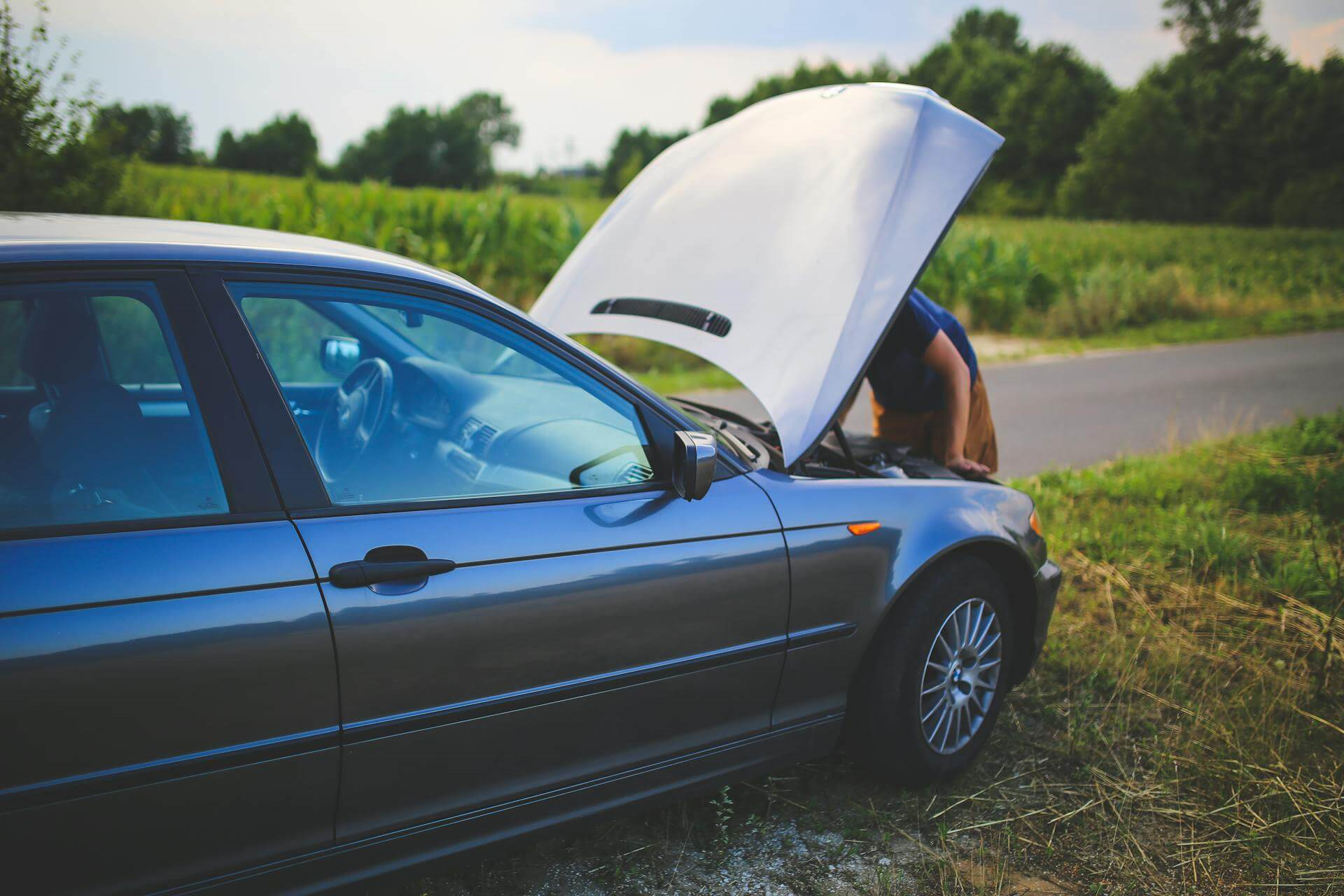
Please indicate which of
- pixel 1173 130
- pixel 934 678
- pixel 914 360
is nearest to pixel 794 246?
pixel 914 360

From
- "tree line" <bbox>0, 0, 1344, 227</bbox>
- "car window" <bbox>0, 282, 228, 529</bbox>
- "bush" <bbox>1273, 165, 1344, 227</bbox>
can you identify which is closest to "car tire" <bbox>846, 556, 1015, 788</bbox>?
"car window" <bbox>0, 282, 228, 529</bbox>

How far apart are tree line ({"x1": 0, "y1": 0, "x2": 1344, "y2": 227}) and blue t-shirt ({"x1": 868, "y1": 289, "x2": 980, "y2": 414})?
20630 mm

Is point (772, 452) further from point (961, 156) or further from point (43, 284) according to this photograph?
point (43, 284)

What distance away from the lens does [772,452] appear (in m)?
2.93

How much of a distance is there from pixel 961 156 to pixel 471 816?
2581 millimetres

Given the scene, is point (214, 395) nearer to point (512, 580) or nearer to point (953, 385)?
point (512, 580)

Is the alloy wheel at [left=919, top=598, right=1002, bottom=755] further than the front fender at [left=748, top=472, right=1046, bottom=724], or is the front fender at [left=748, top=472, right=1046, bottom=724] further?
the alloy wheel at [left=919, top=598, right=1002, bottom=755]

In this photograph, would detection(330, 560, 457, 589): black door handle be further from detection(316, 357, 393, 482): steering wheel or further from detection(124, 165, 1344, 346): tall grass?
detection(124, 165, 1344, 346): tall grass

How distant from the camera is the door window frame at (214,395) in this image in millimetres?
1897

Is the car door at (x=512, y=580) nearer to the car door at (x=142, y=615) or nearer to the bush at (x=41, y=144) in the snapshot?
the car door at (x=142, y=615)

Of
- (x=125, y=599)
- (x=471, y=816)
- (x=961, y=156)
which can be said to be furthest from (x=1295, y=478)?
(x=125, y=599)

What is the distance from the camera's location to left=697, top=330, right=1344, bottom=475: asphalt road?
7652mm

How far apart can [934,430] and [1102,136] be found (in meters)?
65.1

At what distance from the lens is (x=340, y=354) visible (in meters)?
3.15
